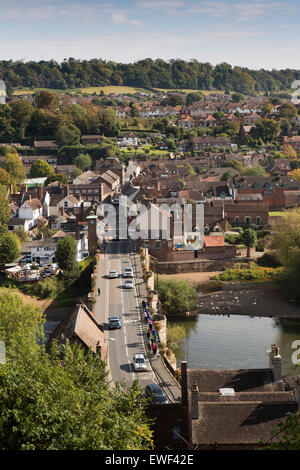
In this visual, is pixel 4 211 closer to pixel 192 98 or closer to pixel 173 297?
pixel 173 297

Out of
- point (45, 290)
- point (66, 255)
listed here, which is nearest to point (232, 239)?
point (66, 255)

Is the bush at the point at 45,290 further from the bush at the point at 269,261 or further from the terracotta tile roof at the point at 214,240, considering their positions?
the bush at the point at 269,261

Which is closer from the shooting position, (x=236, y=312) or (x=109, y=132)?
(x=236, y=312)

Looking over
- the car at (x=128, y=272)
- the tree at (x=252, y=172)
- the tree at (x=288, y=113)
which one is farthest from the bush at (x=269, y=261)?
the tree at (x=288, y=113)

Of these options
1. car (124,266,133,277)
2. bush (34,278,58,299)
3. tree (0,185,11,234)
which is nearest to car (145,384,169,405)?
car (124,266,133,277)

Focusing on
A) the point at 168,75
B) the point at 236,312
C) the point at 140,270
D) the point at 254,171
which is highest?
the point at 168,75

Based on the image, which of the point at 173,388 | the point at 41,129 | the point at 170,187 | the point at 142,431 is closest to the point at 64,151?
the point at 41,129

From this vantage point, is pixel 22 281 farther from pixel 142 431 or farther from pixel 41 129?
pixel 41 129
